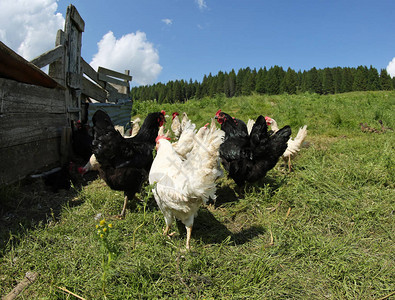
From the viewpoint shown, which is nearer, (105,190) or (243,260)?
(243,260)

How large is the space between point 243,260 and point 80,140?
4.02 meters

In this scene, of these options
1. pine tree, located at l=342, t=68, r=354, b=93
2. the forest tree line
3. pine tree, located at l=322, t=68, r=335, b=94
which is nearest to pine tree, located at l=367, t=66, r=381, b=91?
the forest tree line

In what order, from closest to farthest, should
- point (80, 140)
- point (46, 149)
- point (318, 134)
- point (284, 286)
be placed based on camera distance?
point (284, 286)
point (46, 149)
point (80, 140)
point (318, 134)

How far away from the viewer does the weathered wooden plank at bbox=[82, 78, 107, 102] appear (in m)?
5.53

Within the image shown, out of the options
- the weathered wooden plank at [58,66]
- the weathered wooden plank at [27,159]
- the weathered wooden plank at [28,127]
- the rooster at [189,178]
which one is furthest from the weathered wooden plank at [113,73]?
the rooster at [189,178]

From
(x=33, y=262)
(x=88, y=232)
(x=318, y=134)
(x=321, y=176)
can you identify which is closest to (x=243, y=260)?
(x=88, y=232)

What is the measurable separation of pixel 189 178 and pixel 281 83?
163 feet

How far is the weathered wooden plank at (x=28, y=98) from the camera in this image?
3209mm

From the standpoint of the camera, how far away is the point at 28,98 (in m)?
3.64

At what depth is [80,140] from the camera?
186 inches

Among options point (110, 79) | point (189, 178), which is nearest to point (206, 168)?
point (189, 178)

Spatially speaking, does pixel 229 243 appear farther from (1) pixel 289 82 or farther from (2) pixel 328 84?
(2) pixel 328 84

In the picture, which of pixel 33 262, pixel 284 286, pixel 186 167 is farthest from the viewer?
pixel 186 167

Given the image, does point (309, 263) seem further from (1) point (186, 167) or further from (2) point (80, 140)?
(2) point (80, 140)
